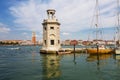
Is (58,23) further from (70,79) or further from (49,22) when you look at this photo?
(70,79)

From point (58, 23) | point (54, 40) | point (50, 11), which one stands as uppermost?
point (50, 11)

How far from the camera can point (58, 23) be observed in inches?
2405

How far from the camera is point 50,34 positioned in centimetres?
5981

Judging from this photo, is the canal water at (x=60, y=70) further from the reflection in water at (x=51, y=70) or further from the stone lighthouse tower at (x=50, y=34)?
the stone lighthouse tower at (x=50, y=34)

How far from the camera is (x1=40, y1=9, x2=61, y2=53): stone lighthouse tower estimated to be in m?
59.4

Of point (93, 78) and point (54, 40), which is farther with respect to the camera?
point (54, 40)

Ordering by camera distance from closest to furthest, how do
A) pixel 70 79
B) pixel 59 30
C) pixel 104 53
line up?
pixel 70 79, pixel 104 53, pixel 59 30

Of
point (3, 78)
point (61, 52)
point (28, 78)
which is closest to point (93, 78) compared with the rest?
point (28, 78)

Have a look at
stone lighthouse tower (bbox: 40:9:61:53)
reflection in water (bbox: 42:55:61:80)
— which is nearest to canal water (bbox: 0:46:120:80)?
reflection in water (bbox: 42:55:61:80)

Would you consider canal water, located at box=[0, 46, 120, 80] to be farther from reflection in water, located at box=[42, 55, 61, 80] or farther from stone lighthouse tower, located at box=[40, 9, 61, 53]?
stone lighthouse tower, located at box=[40, 9, 61, 53]

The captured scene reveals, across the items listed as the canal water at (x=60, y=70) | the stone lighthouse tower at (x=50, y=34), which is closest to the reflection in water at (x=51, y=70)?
the canal water at (x=60, y=70)

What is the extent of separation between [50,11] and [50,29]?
6.09 metres

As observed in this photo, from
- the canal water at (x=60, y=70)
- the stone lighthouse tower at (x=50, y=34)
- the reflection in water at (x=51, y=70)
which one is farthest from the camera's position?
the stone lighthouse tower at (x=50, y=34)

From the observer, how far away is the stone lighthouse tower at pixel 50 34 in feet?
195
